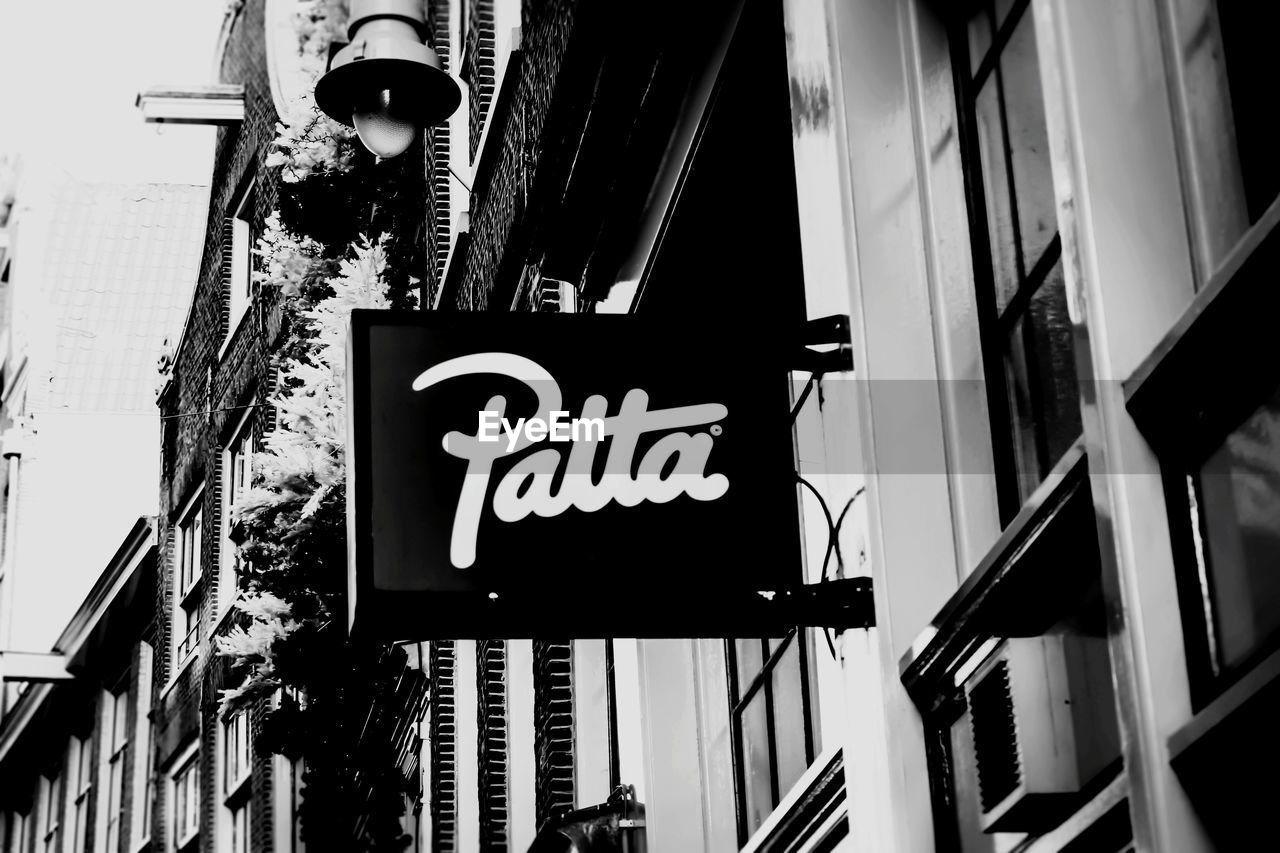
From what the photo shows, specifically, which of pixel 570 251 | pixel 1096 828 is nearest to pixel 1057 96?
pixel 1096 828

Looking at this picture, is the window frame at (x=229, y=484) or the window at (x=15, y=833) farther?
the window at (x=15, y=833)

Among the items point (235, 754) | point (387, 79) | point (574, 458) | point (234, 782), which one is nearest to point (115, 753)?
point (235, 754)

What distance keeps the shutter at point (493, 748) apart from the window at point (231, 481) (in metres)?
9.72

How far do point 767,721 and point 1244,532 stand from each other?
14.4ft

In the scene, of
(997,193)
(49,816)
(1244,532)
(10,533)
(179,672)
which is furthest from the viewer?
(10,533)

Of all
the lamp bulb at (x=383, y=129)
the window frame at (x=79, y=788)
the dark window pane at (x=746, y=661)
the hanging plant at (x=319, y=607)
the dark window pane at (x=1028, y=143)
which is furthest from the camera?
the window frame at (x=79, y=788)

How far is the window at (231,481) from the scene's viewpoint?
21953 millimetres

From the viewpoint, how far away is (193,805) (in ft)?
75.1

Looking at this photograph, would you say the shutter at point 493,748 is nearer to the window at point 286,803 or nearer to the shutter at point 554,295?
the shutter at point 554,295

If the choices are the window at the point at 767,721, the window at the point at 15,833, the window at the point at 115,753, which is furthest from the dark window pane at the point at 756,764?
the window at the point at 15,833

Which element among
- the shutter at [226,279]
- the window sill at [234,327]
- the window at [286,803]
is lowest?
the window at [286,803]

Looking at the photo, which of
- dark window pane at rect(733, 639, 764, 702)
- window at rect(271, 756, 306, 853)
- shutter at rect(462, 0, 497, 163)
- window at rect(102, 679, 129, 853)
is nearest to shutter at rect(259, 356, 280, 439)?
window at rect(271, 756, 306, 853)

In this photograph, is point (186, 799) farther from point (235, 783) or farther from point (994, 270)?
point (994, 270)

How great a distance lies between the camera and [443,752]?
45.3 ft
